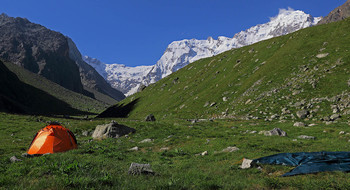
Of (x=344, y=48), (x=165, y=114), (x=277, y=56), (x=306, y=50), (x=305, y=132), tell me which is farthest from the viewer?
(x=165, y=114)

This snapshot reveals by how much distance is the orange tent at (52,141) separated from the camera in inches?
682

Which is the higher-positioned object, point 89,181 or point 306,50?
point 306,50

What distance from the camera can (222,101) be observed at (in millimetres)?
48938

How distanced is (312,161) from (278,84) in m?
34.7

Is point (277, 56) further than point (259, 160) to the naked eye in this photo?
Yes

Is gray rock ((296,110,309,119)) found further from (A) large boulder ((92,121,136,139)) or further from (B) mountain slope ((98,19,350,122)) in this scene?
(A) large boulder ((92,121,136,139))

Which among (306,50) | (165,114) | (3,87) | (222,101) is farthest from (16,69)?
(306,50)

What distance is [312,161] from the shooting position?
999cm

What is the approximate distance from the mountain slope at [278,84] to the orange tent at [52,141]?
2747 cm

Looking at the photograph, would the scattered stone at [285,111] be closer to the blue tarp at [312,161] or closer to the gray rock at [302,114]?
the gray rock at [302,114]

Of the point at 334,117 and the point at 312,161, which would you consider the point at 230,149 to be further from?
the point at 334,117

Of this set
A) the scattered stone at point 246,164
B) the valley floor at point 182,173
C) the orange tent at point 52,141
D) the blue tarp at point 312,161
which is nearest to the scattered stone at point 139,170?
the valley floor at point 182,173

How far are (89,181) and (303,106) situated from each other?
108 ft

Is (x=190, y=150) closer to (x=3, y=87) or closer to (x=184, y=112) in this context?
(x=184, y=112)
